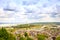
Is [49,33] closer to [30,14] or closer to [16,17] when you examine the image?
[30,14]

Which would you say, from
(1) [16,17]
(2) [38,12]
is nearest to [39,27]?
(2) [38,12]

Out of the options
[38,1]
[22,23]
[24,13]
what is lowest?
[22,23]

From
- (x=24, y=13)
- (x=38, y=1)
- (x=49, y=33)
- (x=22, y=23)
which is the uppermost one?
(x=38, y=1)

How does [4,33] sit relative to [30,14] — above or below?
below

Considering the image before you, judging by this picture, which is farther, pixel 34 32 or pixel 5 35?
pixel 34 32

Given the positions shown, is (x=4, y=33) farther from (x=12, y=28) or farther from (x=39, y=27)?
(x=39, y=27)

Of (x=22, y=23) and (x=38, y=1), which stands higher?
(x=38, y=1)

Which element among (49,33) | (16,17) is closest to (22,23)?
(16,17)

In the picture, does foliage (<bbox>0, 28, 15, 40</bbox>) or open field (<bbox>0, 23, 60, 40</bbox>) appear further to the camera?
open field (<bbox>0, 23, 60, 40</bbox>)

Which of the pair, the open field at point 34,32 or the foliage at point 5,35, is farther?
the open field at point 34,32
